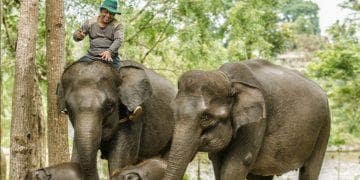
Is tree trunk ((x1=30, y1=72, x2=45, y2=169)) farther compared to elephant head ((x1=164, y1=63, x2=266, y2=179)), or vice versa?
tree trunk ((x1=30, y1=72, x2=45, y2=169))

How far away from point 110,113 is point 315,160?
2.78 meters

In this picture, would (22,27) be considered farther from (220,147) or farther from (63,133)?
(220,147)

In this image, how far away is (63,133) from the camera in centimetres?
1030

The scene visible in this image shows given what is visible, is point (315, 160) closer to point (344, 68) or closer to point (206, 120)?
point (206, 120)

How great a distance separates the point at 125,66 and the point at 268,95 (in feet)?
5.55

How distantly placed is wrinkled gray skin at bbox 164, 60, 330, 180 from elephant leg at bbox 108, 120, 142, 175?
904mm

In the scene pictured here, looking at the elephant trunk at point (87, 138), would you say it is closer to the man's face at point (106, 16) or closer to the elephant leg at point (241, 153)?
the man's face at point (106, 16)

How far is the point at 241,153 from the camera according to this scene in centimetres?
685

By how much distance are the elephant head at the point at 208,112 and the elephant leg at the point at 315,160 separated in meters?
1.68

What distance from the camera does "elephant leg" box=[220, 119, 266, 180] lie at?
6781 millimetres

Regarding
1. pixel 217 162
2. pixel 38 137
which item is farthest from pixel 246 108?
pixel 38 137

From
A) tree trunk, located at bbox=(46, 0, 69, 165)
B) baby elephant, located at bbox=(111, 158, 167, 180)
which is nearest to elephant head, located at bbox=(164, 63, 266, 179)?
baby elephant, located at bbox=(111, 158, 167, 180)

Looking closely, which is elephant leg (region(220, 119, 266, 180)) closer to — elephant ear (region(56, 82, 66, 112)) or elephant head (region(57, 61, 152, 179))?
elephant head (region(57, 61, 152, 179))

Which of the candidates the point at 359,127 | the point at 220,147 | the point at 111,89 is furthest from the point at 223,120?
the point at 359,127
